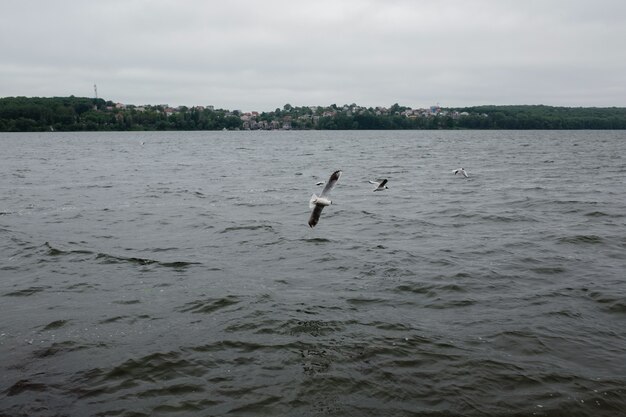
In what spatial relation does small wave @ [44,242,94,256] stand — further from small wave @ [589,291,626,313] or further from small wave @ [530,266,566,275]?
small wave @ [589,291,626,313]

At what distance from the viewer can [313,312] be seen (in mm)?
11367

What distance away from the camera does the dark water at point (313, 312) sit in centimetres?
819

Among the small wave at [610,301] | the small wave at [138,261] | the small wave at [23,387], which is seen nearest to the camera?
the small wave at [23,387]

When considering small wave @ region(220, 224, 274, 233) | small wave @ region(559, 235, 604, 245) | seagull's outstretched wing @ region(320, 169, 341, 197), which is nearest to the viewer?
seagull's outstretched wing @ region(320, 169, 341, 197)

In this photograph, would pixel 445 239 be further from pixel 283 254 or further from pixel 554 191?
pixel 554 191

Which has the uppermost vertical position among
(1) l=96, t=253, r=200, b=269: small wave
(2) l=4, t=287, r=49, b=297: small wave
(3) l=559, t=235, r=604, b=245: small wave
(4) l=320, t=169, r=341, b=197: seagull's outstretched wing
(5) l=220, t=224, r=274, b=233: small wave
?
(4) l=320, t=169, r=341, b=197: seagull's outstretched wing

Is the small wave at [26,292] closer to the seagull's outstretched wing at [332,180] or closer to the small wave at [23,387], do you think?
the small wave at [23,387]

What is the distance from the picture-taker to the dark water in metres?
8.19

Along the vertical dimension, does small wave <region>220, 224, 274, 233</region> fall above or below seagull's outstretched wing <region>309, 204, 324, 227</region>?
below

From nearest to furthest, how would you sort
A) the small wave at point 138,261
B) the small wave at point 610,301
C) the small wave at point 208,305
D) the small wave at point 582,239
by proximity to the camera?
1. the small wave at point 610,301
2. the small wave at point 208,305
3. the small wave at point 138,261
4. the small wave at point 582,239

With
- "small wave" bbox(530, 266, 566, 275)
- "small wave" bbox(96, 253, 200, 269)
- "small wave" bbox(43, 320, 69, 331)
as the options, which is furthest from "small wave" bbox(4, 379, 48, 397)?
"small wave" bbox(530, 266, 566, 275)

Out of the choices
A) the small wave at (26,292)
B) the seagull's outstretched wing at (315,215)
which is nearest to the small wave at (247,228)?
the seagull's outstretched wing at (315,215)

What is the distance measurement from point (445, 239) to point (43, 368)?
1297 centimetres

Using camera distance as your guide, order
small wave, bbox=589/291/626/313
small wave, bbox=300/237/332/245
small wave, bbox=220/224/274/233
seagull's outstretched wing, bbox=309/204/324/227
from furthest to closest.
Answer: small wave, bbox=220/224/274/233 → small wave, bbox=300/237/332/245 → seagull's outstretched wing, bbox=309/204/324/227 → small wave, bbox=589/291/626/313
